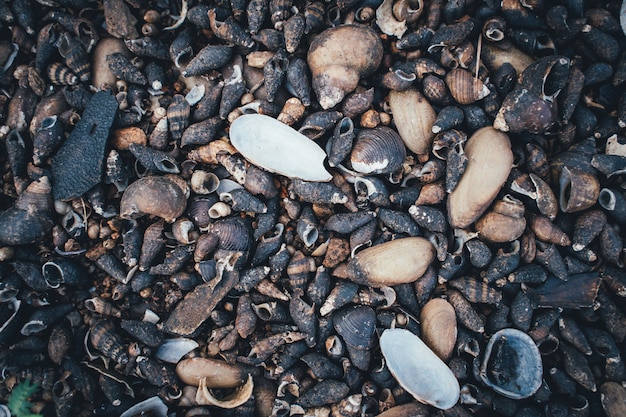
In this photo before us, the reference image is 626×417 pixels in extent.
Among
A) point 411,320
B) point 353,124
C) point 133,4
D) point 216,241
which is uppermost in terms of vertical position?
point 133,4

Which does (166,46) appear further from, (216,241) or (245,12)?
(216,241)

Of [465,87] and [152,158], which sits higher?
[465,87]

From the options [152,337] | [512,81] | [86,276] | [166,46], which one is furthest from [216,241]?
[512,81]

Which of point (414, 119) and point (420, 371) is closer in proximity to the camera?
point (420, 371)

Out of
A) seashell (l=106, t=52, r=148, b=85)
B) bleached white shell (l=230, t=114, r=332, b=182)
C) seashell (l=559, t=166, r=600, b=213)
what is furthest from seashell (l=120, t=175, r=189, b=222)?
seashell (l=559, t=166, r=600, b=213)

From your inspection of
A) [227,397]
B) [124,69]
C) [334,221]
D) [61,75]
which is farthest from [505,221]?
[61,75]

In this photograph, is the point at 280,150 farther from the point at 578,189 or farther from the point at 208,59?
the point at 578,189
